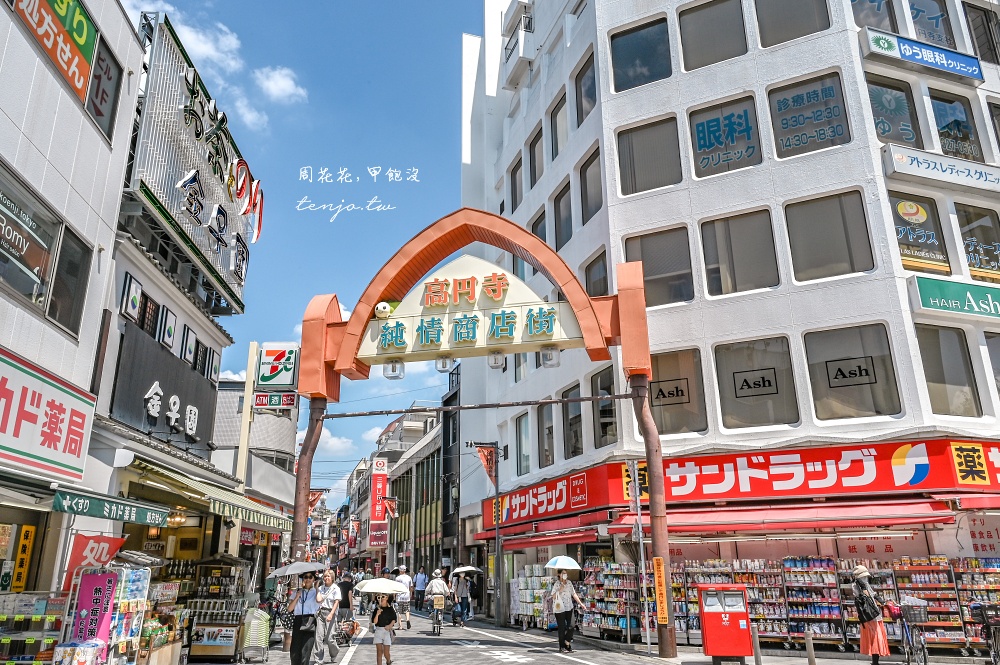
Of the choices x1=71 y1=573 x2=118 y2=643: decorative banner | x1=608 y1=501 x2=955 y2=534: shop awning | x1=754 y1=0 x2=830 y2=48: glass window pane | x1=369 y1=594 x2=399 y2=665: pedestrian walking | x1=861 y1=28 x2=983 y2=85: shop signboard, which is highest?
x1=754 y1=0 x2=830 y2=48: glass window pane

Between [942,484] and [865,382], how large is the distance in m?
2.99

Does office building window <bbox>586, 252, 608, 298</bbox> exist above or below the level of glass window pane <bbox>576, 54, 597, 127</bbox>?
below

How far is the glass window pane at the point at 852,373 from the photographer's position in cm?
1727

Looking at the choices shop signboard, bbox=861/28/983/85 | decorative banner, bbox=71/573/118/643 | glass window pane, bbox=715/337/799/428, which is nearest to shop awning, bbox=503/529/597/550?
glass window pane, bbox=715/337/799/428

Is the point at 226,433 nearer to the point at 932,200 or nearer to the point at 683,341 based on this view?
the point at 683,341

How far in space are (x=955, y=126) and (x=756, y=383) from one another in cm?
985

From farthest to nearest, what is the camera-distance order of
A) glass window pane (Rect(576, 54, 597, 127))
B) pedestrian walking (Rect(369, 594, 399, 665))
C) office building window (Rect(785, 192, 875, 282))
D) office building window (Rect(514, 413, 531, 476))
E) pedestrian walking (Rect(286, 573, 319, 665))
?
office building window (Rect(514, 413, 531, 476)) → glass window pane (Rect(576, 54, 597, 127)) → office building window (Rect(785, 192, 875, 282)) → pedestrian walking (Rect(369, 594, 399, 665)) → pedestrian walking (Rect(286, 573, 319, 665))

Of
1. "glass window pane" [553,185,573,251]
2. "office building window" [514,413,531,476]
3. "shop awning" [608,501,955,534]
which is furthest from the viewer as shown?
"office building window" [514,413,531,476]

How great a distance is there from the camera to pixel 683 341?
19.4m

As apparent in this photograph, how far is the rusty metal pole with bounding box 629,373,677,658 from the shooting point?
47.2 ft

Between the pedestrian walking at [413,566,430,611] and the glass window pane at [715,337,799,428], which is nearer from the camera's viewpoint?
the glass window pane at [715,337,799,428]

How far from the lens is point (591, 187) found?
2336cm

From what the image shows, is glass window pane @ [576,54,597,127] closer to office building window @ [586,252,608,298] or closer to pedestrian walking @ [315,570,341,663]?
office building window @ [586,252,608,298]

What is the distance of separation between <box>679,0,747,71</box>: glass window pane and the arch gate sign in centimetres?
877
